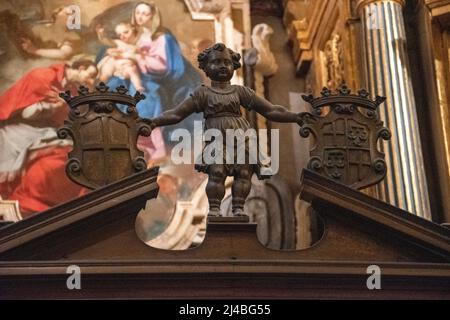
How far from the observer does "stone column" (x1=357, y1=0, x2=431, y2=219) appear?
7.68 metres

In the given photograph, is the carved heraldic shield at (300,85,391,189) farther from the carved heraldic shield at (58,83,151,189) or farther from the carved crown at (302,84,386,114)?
the carved heraldic shield at (58,83,151,189)

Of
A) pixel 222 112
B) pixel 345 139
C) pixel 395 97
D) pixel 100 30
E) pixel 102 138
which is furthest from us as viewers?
pixel 100 30

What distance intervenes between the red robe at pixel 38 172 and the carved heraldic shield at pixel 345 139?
14.4 feet

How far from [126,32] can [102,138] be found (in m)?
5.30

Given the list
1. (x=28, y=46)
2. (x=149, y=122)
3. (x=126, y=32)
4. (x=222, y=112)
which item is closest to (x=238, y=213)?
(x=222, y=112)

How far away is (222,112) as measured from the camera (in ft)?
16.9

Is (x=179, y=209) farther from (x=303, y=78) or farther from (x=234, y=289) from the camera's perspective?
(x=234, y=289)

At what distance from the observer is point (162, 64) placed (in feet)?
32.8

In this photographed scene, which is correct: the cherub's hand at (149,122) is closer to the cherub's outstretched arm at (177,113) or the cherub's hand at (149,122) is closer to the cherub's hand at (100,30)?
the cherub's outstretched arm at (177,113)

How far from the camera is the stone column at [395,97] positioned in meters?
7.68

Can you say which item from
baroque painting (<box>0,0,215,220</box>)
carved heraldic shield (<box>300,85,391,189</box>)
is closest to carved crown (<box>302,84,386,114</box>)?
carved heraldic shield (<box>300,85,391,189</box>)

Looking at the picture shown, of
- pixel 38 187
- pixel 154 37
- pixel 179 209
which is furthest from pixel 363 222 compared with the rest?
pixel 154 37

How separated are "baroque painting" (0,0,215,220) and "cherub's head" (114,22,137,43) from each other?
11 millimetres

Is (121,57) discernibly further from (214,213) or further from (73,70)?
(214,213)
